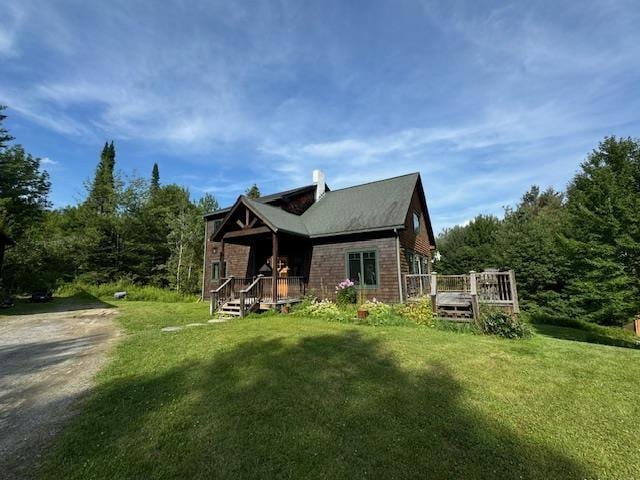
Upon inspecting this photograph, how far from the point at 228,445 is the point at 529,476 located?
290 cm

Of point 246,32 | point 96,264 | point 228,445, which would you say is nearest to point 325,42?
point 246,32

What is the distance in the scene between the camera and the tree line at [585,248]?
11.1 metres

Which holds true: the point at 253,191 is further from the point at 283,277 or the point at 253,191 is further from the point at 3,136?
the point at 283,277

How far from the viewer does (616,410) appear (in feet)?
12.5

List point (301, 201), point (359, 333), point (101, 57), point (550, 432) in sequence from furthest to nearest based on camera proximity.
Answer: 1. point (301, 201)
2. point (101, 57)
3. point (359, 333)
4. point (550, 432)

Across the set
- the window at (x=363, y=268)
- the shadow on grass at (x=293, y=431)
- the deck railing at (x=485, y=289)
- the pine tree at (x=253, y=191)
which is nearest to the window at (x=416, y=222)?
the deck railing at (x=485, y=289)

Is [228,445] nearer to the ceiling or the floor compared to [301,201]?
nearer to the floor

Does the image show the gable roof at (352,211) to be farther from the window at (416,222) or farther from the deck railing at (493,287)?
the deck railing at (493,287)

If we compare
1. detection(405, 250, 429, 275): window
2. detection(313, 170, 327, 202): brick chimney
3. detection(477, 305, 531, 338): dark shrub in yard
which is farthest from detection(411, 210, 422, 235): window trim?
detection(477, 305, 531, 338): dark shrub in yard

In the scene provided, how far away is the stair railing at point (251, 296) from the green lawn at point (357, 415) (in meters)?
4.92

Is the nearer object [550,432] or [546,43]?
[550,432]

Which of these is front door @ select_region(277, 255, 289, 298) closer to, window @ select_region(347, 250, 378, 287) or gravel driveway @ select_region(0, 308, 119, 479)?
window @ select_region(347, 250, 378, 287)

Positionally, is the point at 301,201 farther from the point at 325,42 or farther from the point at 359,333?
the point at 359,333

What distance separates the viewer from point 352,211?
48.7ft
